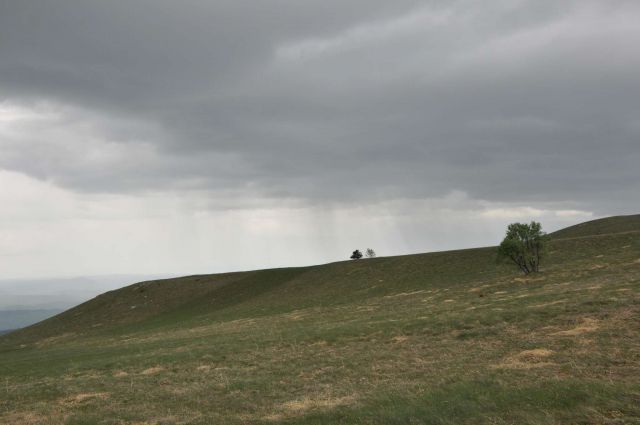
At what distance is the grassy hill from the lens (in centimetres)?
1745

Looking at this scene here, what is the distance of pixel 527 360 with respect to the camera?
22984mm

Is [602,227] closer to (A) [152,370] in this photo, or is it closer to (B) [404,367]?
(B) [404,367]

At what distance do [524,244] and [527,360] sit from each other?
131ft

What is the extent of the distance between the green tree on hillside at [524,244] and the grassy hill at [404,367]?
148 inches

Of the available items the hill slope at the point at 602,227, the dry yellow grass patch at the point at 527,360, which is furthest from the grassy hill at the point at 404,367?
the hill slope at the point at 602,227

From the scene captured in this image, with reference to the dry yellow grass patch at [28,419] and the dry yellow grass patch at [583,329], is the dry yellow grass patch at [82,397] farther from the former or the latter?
the dry yellow grass patch at [583,329]

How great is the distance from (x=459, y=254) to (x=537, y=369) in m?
72.1

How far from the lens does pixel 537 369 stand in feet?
69.1

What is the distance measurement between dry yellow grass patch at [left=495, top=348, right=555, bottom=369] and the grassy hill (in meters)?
0.10

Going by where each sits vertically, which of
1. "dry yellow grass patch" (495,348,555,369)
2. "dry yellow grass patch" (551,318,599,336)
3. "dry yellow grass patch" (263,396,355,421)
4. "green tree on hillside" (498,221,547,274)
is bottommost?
"dry yellow grass patch" (495,348,555,369)

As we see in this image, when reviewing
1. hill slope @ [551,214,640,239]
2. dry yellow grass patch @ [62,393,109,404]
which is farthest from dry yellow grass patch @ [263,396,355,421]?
hill slope @ [551,214,640,239]

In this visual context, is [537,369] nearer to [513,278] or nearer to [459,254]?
[513,278]

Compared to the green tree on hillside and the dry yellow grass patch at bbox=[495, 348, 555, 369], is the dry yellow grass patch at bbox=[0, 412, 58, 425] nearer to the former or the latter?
the dry yellow grass patch at bbox=[495, 348, 555, 369]

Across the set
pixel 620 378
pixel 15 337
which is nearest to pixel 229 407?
pixel 620 378
